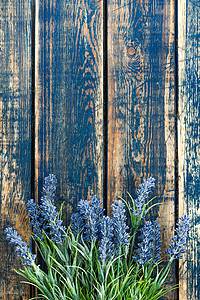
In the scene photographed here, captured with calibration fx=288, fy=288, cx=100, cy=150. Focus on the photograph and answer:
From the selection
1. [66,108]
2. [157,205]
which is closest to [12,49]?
[66,108]

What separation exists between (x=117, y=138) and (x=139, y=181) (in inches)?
5.5

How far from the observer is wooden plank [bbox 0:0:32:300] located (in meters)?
0.84

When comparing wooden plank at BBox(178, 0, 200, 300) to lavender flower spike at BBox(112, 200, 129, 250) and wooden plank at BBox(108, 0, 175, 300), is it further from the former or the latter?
lavender flower spike at BBox(112, 200, 129, 250)

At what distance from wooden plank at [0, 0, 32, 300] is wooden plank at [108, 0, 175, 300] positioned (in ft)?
0.80

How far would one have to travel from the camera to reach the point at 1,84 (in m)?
0.86

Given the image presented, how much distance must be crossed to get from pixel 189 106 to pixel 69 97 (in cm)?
35

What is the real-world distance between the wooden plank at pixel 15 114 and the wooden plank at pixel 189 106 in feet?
1.45

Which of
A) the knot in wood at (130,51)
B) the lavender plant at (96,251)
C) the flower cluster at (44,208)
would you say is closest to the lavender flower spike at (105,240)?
the lavender plant at (96,251)

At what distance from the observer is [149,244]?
73 cm

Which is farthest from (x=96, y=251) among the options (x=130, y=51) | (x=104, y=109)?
(x=130, y=51)

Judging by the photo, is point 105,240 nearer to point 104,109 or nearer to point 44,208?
point 44,208

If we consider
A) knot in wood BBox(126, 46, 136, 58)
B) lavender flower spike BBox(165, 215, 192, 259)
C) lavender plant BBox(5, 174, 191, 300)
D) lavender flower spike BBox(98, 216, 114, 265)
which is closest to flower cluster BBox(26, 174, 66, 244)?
lavender plant BBox(5, 174, 191, 300)

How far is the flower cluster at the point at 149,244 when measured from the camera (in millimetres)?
722

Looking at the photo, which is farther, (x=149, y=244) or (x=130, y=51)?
(x=130, y=51)
